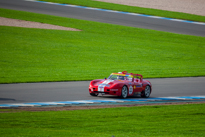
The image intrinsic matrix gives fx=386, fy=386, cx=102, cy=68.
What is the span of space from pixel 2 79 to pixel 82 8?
23.0 metres

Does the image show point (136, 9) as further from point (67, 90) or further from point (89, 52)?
point (67, 90)

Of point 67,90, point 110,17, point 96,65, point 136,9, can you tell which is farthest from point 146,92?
point 136,9

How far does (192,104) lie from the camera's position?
15.6 m

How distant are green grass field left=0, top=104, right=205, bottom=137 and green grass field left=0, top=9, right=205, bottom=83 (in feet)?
29.5

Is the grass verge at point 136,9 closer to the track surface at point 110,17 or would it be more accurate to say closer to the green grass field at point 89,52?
the track surface at point 110,17

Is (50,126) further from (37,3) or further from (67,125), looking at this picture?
(37,3)

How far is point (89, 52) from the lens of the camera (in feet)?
99.6

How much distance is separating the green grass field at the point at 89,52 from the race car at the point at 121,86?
17.3ft

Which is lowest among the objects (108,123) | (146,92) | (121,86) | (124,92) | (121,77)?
(146,92)

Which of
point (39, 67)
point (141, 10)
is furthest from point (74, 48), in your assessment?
point (141, 10)

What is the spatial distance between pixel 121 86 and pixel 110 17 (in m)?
24.2

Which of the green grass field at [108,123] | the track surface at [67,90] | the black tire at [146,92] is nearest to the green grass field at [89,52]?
the track surface at [67,90]

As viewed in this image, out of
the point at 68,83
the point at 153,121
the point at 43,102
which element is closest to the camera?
the point at 153,121

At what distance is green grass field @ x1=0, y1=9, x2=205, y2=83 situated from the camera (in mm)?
24614
